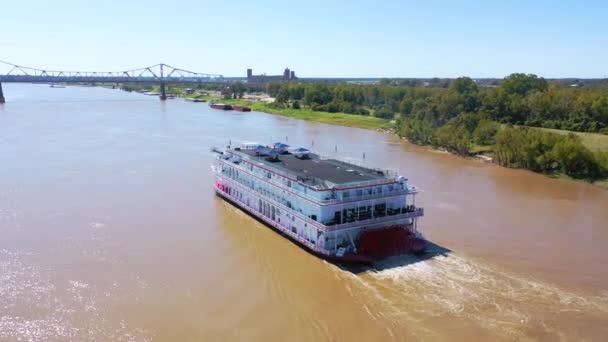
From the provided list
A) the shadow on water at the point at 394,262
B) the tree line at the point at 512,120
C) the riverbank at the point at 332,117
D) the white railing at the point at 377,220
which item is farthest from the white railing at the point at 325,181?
the riverbank at the point at 332,117

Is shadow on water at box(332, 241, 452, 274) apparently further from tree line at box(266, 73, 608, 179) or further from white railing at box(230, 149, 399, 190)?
tree line at box(266, 73, 608, 179)

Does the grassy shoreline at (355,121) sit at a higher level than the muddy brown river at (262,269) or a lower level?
higher

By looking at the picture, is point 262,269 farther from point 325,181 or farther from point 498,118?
point 498,118

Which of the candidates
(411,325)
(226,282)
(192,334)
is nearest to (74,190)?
(226,282)

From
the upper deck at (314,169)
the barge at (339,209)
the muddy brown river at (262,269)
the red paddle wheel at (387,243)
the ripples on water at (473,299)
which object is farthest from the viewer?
the upper deck at (314,169)

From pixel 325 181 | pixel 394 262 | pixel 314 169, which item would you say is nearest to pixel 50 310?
pixel 325 181

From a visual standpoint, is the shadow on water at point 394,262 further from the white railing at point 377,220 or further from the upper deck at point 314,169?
the upper deck at point 314,169

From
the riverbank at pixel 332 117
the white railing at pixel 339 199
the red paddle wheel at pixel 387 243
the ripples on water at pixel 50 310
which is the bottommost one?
the ripples on water at pixel 50 310

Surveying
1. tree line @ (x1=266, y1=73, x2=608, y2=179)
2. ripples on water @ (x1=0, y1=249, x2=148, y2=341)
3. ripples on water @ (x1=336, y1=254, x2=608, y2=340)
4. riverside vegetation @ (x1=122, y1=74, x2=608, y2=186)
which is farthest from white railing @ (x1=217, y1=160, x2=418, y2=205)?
tree line @ (x1=266, y1=73, x2=608, y2=179)
